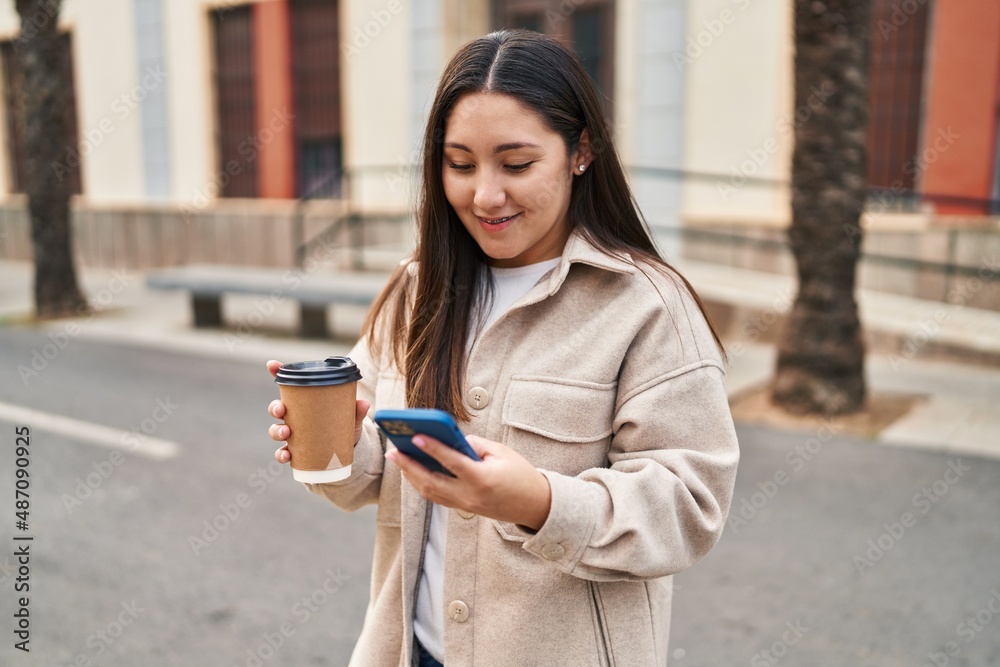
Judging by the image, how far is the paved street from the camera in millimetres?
3547

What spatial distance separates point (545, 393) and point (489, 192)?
36cm

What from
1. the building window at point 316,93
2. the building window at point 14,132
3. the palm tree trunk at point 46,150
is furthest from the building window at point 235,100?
the palm tree trunk at point 46,150

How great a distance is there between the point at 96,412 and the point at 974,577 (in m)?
5.93

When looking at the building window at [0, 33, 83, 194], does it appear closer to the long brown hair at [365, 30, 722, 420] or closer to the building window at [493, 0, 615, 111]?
the building window at [493, 0, 615, 111]

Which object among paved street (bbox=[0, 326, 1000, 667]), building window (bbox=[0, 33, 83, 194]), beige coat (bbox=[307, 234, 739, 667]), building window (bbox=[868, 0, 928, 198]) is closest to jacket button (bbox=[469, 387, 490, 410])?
beige coat (bbox=[307, 234, 739, 667])

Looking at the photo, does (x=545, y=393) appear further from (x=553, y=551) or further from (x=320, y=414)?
(x=320, y=414)

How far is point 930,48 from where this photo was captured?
942 centimetres

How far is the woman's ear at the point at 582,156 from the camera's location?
1.63m

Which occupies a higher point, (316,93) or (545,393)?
(316,93)

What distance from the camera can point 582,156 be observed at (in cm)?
165

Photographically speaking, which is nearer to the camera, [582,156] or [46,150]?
[582,156]

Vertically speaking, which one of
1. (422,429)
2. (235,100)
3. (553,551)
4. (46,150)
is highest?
(235,100)

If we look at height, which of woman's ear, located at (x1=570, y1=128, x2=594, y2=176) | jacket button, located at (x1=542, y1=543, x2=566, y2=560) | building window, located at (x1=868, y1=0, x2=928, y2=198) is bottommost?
jacket button, located at (x1=542, y1=543, x2=566, y2=560)

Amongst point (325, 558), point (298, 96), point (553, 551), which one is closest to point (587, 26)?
point (298, 96)
